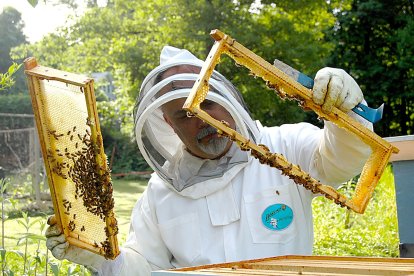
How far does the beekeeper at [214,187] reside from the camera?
311 cm

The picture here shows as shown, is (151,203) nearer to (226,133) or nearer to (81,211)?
(81,211)

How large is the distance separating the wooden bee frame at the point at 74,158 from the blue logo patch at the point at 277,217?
762 millimetres

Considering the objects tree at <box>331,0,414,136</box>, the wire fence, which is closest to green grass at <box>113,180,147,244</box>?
the wire fence

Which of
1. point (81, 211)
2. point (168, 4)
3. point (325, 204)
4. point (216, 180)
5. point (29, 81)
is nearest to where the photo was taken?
point (29, 81)

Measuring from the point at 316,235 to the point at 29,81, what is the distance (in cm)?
579

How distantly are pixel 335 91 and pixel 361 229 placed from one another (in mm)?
5990

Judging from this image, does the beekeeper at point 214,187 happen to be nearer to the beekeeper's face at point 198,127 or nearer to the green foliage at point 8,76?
the beekeeper's face at point 198,127

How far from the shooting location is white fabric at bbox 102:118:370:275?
3107 millimetres

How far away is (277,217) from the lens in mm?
3156

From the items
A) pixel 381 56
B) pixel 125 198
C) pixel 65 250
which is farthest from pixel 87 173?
pixel 381 56

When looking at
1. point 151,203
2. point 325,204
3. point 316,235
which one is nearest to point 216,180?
point 151,203

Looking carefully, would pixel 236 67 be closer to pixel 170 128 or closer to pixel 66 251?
pixel 170 128

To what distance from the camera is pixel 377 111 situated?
2.63 meters

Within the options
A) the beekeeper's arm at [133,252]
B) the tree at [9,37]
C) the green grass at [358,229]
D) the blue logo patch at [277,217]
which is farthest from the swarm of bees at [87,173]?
the tree at [9,37]
